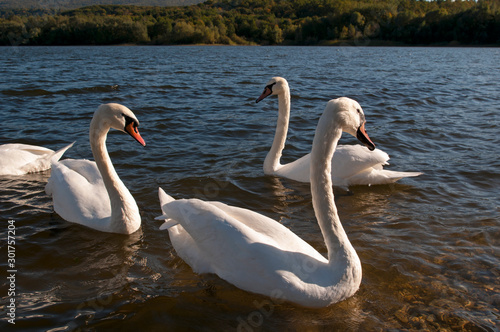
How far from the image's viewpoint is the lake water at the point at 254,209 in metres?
3.65

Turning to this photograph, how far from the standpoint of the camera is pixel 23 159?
23.2ft

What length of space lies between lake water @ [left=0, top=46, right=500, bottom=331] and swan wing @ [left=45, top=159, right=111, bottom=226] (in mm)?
178

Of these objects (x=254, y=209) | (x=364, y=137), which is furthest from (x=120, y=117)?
(x=364, y=137)

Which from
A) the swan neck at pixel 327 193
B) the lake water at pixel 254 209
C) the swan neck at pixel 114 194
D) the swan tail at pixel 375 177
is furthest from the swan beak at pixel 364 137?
the swan tail at pixel 375 177

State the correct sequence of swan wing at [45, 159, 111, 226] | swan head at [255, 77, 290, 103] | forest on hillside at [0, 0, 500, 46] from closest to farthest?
1. swan wing at [45, 159, 111, 226]
2. swan head at [255, 77, 290, 103]
3. forest on hillside at [0, 0, 500, 46]

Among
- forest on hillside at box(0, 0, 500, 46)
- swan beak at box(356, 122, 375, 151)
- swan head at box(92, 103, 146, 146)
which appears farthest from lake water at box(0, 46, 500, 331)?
forest on hillside at box(0, 0, 500, 46)

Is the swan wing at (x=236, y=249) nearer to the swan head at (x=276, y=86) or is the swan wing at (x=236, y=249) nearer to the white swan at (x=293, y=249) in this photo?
the white swan at (x=293, y=249)

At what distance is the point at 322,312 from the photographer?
3.66 m

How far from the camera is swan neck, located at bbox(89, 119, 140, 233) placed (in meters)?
4.95

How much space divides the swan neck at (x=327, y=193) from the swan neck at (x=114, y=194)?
7.63 feet

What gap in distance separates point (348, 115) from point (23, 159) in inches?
226

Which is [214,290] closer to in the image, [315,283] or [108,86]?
[315,283]

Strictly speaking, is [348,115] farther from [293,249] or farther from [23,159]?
[23,159]

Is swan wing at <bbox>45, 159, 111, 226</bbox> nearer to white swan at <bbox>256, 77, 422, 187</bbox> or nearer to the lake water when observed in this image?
the lake water
